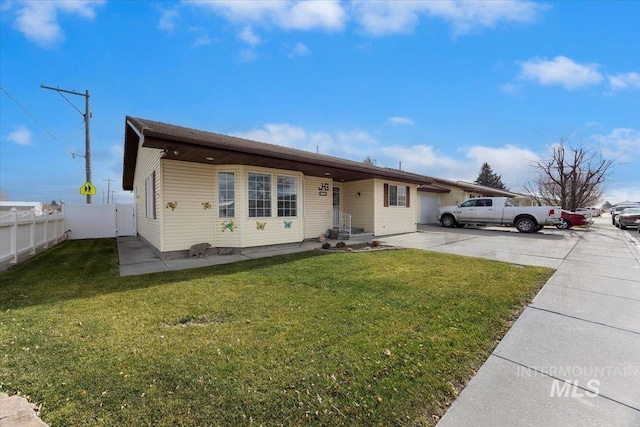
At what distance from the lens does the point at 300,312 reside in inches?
153

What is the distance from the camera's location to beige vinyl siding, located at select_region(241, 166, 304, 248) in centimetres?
906

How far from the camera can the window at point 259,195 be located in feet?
30.3

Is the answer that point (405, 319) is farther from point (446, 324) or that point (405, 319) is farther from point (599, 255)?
point (599, 255)

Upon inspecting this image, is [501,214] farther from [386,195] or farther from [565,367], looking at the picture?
[565,367]

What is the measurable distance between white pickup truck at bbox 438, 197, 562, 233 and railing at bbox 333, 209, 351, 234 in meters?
7.56

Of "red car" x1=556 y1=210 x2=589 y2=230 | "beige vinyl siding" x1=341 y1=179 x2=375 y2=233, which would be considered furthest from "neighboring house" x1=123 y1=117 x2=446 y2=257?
"red car" x1=556 y1=210 x2=589 y2=230

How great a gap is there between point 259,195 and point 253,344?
6.84m

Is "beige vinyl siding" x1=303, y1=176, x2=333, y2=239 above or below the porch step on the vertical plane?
above

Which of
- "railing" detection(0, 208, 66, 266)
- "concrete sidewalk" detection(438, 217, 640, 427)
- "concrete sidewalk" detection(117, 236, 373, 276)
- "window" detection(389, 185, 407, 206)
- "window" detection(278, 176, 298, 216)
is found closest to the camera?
"concrete sidewalk" detection(438, 217, 640, 427)

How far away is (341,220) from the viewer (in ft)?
42.7

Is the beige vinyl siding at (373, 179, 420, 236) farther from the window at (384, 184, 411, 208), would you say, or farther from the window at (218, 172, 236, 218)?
the window at (218, 172, 236, 218)

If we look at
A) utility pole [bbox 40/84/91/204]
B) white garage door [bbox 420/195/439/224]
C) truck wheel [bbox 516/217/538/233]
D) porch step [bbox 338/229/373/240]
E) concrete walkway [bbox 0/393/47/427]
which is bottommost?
concrete walkway [bbox 0/393/47/427]

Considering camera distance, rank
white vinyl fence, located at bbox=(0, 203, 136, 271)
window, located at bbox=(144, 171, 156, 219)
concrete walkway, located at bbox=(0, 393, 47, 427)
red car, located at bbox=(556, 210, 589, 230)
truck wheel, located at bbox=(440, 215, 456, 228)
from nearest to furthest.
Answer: concrete walkway, located at bbox=(0, 393, 47, 427)
white vinyl fence, located at bbox=(0, 203, 136, 271)
window, located at bbox=(144, 171, 156, 219)
red car, located at bbox=(556, 210, 589, 230)
truck wheel, located at bbox=(440, 215, 456, 228)

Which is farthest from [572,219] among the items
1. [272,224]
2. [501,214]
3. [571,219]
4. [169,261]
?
[169,261]
